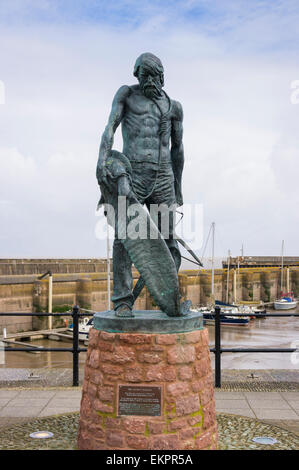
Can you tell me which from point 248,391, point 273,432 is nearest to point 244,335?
point 248,391

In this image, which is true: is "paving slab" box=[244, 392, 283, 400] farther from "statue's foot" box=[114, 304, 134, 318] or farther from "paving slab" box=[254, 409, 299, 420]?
"statue's foot" box=[114, 304, 134, 318]

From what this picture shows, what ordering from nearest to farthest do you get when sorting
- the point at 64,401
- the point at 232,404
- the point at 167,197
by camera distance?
the point at 167,197 → the point at 232,404 → the point at 64,401

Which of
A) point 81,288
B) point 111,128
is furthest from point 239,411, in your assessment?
point 81,288

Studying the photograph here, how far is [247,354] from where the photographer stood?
68.3 ft

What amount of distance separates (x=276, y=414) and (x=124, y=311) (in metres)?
2.63

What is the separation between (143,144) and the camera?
17.1ft

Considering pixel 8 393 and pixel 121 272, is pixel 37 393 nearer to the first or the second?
pixel 8 393

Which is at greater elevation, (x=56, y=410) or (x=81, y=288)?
(x=81, y=288)

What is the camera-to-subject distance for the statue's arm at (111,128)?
16.5 feet

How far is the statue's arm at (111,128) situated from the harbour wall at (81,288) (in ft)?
71.7

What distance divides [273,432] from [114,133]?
3.59 metres

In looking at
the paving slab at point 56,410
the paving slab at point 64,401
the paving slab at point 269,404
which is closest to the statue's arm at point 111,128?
the paving slab at point 56,410

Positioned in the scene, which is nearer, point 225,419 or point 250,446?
point 250,446

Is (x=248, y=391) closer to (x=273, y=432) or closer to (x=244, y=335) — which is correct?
(x=273, y=432)
